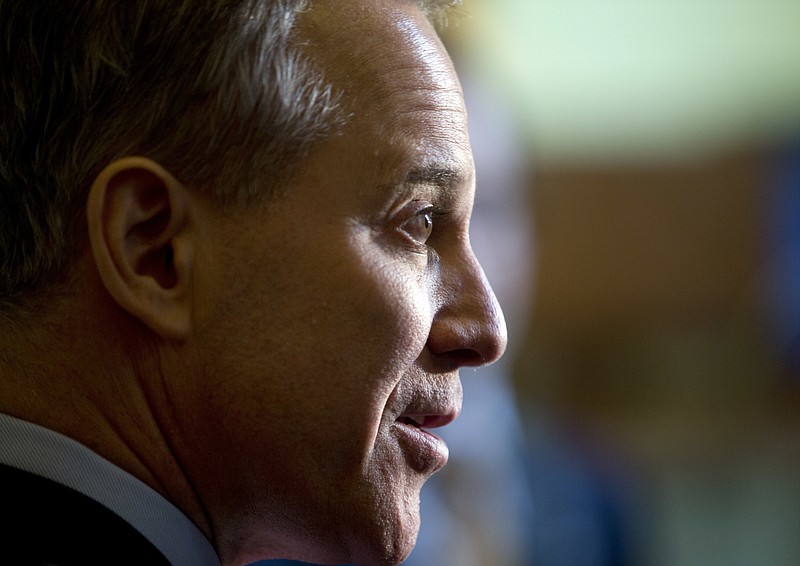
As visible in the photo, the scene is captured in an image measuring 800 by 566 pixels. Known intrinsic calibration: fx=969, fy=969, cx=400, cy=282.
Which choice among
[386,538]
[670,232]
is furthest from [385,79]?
[670,232]

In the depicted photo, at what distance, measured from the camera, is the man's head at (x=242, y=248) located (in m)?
0.88

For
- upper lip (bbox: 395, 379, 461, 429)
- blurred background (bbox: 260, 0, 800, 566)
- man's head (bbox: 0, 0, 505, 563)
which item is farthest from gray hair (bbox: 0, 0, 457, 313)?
blurred background (bbox: 260, 0, 800, 566)

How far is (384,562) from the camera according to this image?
3.14ft

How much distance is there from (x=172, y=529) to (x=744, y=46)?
385cm

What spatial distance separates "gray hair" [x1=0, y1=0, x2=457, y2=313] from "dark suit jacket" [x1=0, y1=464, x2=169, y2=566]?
7.5 inches

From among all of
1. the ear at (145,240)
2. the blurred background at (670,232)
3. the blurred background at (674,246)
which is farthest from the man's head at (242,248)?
the blurred background at (670,232)

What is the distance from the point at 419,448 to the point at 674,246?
11.1 feet

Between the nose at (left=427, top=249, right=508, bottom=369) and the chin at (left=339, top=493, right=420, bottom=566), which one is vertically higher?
the nose at (left=427, top=249, right=508, bottom=369)

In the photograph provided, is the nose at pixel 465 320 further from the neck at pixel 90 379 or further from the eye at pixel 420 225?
the neck at pixel 90 379

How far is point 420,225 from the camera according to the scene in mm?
970

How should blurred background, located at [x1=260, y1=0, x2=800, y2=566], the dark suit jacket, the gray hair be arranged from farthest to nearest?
blurred background, located at [x1=260, y1=0, x2=800, y2=566]
the gray hair
the dark suit jacket

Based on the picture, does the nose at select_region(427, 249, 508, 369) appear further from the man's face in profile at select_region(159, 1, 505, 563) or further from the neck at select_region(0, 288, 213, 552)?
the neck at select_region(0, 288, 213, 552)

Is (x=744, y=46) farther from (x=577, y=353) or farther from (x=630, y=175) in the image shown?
(x=577, y=353)

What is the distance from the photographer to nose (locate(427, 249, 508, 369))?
3.19ft
